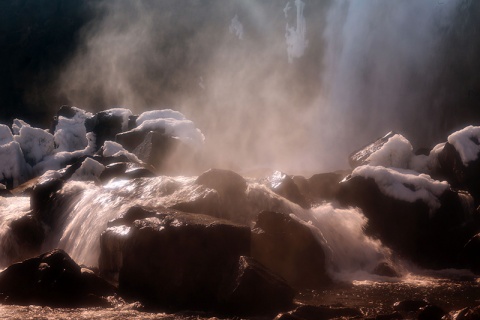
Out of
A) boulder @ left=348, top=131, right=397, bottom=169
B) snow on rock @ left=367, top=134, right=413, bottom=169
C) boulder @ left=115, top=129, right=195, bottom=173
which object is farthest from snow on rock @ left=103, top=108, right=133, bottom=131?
snow on rock @ left=367, top=134, right=413, bottom=169

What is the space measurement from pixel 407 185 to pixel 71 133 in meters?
23.6

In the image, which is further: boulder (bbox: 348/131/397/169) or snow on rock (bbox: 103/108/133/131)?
snow on rock (bbox: 103/108/133/131)

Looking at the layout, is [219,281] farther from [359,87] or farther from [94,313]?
[359,87]

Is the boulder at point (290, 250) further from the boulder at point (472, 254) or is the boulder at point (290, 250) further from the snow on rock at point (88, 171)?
the snow on rock at point (88, 171)

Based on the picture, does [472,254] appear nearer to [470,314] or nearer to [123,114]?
[470,314]

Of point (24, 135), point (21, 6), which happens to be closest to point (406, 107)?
point (24, 135)

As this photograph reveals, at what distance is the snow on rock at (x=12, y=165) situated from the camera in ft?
89.9

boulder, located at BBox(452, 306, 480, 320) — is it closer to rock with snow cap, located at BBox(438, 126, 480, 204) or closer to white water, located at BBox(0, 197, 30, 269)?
rock with snow cap, located at BBox(438, 126, 480, 204)

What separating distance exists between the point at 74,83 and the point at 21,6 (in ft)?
34.1

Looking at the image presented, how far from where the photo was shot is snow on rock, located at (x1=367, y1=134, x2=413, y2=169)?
1855 cm

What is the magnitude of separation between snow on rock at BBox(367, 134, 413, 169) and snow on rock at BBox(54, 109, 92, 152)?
2059cm

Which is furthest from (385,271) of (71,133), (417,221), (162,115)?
(71,133)

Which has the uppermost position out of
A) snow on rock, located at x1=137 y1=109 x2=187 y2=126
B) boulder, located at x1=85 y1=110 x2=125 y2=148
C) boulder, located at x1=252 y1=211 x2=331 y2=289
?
boulder, located at x1=85 y1=110 x2=125 y2=148

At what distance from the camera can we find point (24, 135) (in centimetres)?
2944
